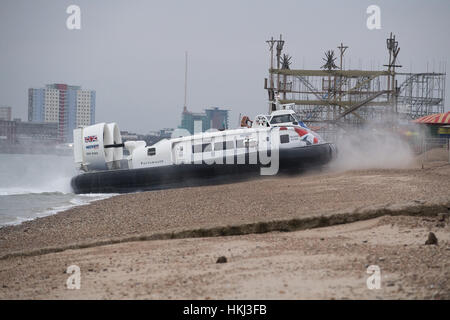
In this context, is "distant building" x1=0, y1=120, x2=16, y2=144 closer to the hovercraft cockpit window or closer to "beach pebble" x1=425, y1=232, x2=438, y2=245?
the hovercraft cockpit window

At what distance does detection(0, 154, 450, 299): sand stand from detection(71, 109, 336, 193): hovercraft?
5892 millimetres

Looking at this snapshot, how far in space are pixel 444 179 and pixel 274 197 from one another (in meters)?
3.78

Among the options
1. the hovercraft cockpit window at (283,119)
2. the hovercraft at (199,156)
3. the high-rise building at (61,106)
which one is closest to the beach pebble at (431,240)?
the hovercraft at (199,156)

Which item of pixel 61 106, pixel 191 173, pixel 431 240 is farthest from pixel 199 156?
pixel 61 106

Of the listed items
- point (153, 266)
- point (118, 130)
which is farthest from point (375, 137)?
point (153, 266)

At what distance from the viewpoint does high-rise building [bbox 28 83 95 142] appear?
8569cm

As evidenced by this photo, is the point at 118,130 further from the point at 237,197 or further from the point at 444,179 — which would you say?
the point at 444,179

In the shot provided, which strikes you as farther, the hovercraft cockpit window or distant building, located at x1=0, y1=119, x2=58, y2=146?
distant building, located at x1=0, y1=119, x2=58, y2=146

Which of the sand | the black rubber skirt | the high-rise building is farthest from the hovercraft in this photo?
the high-rise building

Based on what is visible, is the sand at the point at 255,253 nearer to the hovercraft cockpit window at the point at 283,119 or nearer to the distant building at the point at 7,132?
the hovercraft cockpit window at the point at 283,119

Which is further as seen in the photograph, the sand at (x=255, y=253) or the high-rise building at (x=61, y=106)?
the high-rise building at (x=61, y=106)

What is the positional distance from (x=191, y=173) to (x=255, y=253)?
11.6m

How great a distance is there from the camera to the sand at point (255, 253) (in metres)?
4.51

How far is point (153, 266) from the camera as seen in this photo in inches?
221
